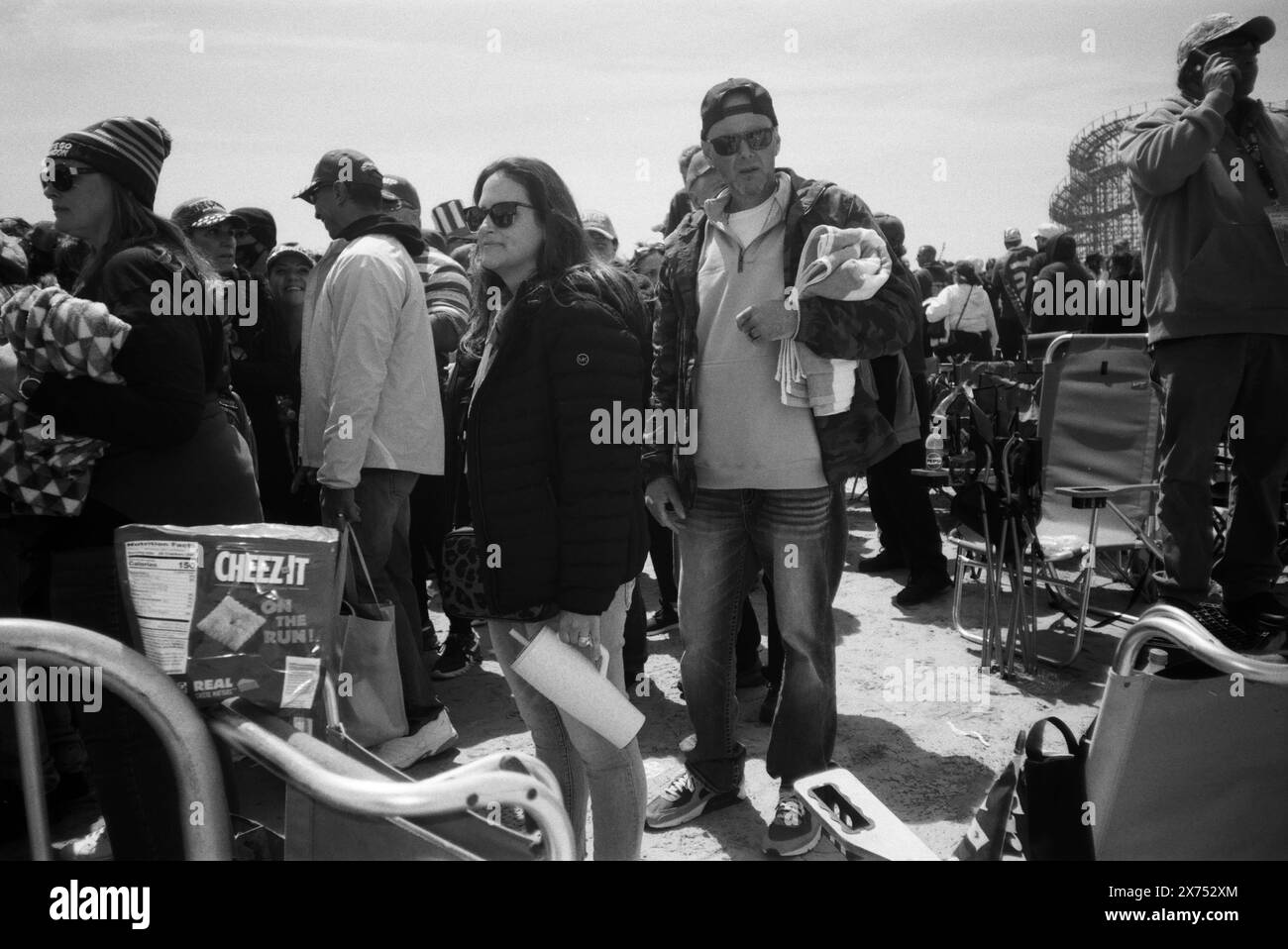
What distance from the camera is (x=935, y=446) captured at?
5.57 meters

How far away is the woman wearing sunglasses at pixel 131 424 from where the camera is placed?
228cm

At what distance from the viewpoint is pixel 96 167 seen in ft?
8.13

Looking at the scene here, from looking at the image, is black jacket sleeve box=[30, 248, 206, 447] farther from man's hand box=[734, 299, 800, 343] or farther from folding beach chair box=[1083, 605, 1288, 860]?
folding beach chair box=[1083, 605, 1288, 860]

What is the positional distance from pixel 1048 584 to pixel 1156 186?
204 cm

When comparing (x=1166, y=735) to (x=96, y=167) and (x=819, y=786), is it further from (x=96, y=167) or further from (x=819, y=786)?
(x=96, y=167)

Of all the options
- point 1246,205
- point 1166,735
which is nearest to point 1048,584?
point 1246,205

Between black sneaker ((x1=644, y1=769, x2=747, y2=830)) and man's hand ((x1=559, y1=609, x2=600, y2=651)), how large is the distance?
3.80ft

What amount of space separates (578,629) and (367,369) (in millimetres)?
1685

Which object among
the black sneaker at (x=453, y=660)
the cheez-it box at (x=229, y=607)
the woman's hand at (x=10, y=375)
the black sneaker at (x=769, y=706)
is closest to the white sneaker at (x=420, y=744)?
the black sneaker at (x=453, y=660)

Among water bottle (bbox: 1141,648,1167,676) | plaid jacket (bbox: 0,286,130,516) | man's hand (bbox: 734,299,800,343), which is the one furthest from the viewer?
man's hand (bbox: 734,299,800,343)

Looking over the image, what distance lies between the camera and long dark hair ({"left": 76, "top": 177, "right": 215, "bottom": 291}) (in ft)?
8.08

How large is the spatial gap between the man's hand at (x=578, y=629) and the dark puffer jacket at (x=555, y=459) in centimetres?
4

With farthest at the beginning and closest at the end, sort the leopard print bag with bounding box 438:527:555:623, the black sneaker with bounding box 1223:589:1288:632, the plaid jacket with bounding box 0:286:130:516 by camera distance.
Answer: the black sneaker with bounding box 1223:589:1288:632, the leopard print bag with bounding box 438:527:555:623, the plaid jacket with bounding box 0:286:130:516

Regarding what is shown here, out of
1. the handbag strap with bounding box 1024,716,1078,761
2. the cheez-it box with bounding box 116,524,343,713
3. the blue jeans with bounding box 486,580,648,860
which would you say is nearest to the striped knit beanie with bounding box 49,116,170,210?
the cheez-it box with bounding box 116,524,343,713
